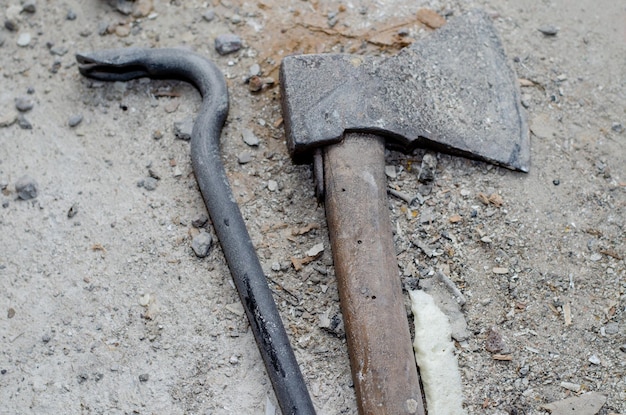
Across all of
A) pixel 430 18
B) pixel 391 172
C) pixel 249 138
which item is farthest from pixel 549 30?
pixel 249 138

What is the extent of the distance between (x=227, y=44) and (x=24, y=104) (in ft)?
3.01

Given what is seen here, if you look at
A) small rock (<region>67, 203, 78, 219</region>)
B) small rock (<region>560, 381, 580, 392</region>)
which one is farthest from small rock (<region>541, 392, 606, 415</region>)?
small rock (<region>67, 203, 78, 219</region>)

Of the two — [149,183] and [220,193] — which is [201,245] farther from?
[149,183]

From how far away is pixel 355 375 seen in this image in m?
2.42

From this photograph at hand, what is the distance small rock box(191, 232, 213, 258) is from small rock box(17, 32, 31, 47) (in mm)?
1327

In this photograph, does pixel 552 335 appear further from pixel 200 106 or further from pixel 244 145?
pixel 200 106

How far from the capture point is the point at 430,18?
3.26 m

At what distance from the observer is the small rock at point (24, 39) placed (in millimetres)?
3311

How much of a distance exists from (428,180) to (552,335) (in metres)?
0.75

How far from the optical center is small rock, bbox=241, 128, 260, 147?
118 inches

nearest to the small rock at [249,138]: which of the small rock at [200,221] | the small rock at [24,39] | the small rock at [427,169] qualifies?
the small rock at [200,221]

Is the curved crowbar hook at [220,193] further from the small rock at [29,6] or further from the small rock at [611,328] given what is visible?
the small rock at [611,328]

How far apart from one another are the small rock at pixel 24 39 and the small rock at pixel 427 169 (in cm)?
189

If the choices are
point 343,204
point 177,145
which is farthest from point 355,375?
point 177,145
